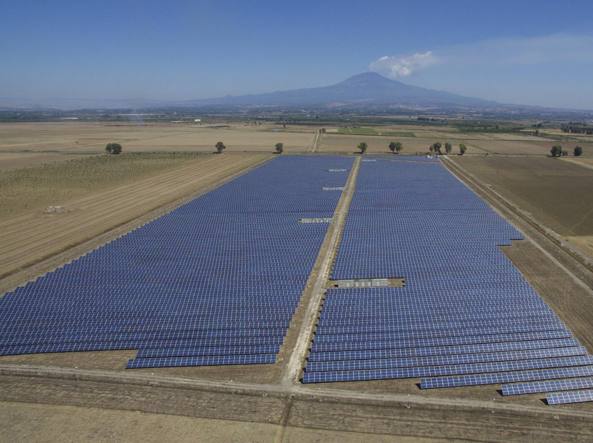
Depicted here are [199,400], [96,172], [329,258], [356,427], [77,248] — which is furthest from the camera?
[96,172]

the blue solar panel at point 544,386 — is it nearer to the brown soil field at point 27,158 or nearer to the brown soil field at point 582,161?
the brown soil field at point 582,161

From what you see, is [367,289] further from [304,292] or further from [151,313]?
[151,313]

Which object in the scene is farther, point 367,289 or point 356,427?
point 367,289

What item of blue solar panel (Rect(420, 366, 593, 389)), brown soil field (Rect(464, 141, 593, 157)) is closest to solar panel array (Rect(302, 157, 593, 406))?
blue solar panel (Rect(420, 366, 593, 389))

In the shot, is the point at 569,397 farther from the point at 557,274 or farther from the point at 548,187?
the point at 548,187

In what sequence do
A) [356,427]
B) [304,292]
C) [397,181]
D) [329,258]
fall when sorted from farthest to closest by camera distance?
[397,181], [329,258], [304,292], [356,427]

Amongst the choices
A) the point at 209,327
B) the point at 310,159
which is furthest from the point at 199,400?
the point at 310,159
